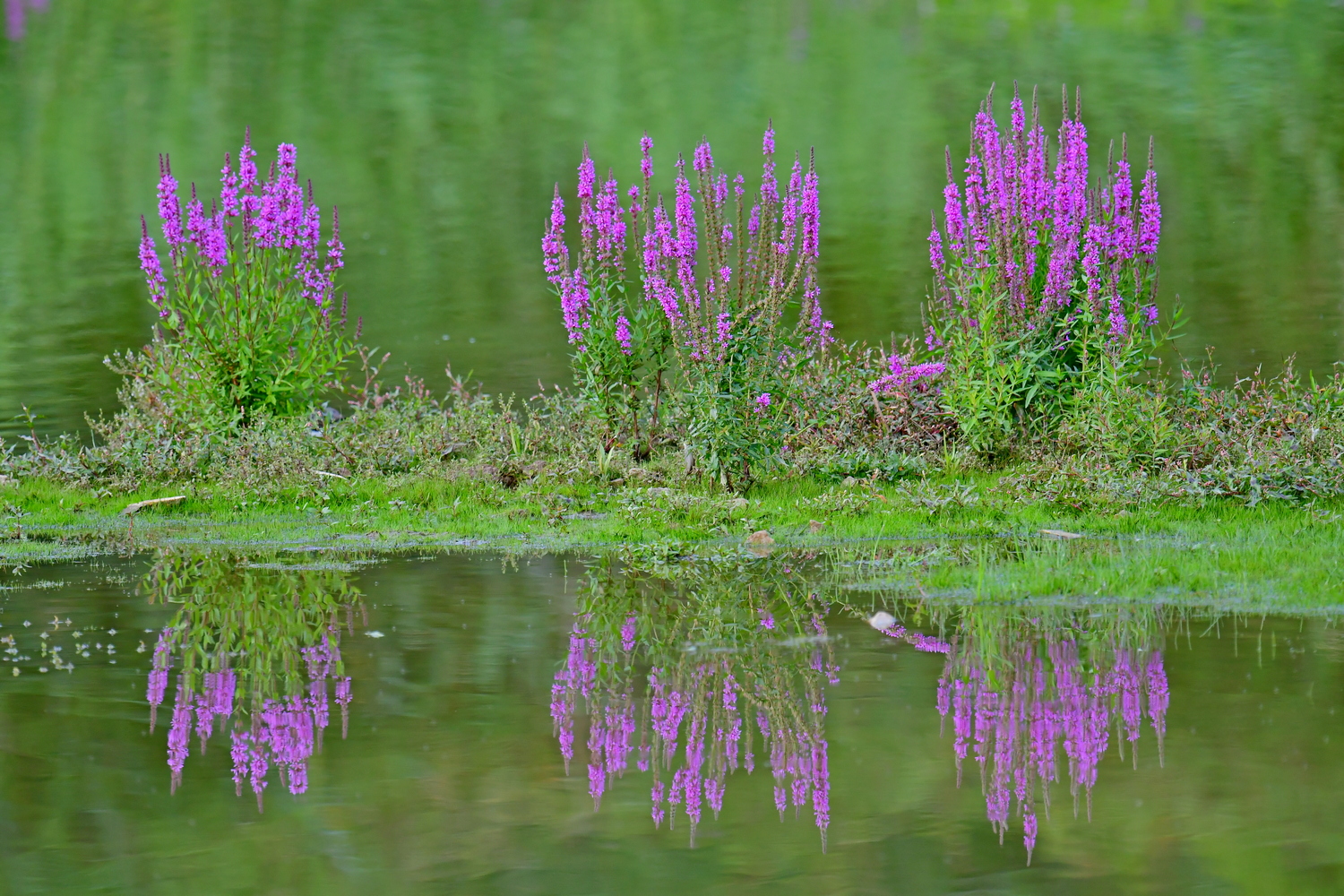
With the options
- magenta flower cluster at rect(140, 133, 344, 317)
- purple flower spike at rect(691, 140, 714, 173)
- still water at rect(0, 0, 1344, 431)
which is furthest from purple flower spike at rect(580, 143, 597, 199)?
still water at rect(0, 0, 1344, 431)

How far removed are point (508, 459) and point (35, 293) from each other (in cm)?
3102

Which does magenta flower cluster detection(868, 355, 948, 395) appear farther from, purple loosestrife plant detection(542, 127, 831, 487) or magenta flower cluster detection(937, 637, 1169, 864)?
magenta flower cluster detection(937, 637, 1169, 864)

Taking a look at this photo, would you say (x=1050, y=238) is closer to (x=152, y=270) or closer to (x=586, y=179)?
(x=586, y=179)

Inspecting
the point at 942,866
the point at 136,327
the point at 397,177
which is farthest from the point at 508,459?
the point at 397,177

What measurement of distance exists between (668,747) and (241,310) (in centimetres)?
1012

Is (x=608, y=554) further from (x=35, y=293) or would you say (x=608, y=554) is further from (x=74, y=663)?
(x=35, y=293)

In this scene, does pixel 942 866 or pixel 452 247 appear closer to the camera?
pixel 942 866

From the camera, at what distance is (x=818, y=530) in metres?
11.1

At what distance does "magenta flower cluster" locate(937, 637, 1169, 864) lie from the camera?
541 cm

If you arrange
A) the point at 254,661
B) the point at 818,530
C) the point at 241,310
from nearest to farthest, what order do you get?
the point at 254,661, the point at 818,530, the point at 241,310

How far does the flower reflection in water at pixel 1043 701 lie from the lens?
5.46 meters

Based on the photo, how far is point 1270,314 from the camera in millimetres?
24375

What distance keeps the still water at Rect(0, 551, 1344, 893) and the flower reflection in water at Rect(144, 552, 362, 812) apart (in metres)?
0.03

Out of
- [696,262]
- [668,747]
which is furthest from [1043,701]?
[696,262]
